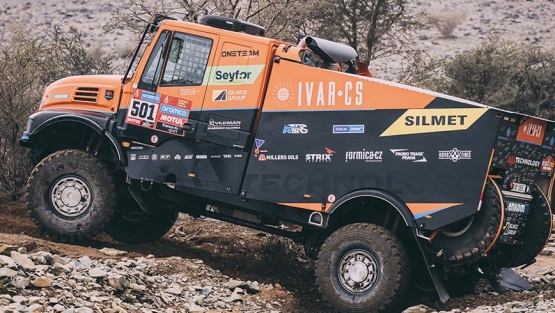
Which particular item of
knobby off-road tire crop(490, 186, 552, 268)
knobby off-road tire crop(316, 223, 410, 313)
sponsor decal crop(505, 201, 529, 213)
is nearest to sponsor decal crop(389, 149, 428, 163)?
knobby off-road tire crop(316, 223, 410, 313)

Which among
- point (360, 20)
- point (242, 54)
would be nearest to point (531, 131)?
point (242, 54)

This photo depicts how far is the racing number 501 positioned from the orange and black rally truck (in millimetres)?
14

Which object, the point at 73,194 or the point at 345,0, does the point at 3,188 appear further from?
the point at 345,0

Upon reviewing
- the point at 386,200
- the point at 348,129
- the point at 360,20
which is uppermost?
the point at 360,20

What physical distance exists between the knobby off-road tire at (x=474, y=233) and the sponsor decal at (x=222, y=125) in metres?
2.51

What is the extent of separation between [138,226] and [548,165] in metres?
5.37

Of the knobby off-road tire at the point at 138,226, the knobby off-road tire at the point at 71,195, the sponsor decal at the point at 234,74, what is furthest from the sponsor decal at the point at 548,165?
the knobby off-road tire at the point at 71,195

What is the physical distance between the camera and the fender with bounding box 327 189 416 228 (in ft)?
30.7

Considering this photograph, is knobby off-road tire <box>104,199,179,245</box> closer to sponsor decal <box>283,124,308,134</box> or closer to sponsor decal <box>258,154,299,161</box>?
sponsor decal <box>258,154,299,161</box>

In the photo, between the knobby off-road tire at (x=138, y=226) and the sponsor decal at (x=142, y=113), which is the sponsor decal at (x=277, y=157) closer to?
the sponsor decal at (x=142, y=113)

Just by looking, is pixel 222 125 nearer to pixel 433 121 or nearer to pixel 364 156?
pixel 364 156

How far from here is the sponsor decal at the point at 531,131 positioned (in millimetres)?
9214

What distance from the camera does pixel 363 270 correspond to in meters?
9.57

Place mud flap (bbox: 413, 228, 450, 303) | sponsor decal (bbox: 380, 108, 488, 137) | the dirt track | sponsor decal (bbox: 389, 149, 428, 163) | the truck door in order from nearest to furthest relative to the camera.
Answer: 1. sponsor decal (bbox: 380, 108, 488, 137)
2. sponsor decal (bbox: 389, 149, 428, 163)
3. mud flap (bbox: 413, 228, 450, 303)
4. the dirt track
5. the truck door
